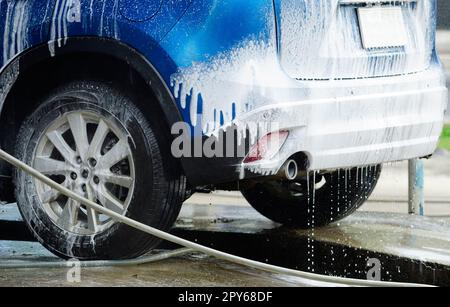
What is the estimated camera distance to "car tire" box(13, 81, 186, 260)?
22.7 feet

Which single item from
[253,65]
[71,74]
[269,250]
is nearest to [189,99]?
[253,65]

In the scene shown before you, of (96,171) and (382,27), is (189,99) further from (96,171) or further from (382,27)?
(382,27)

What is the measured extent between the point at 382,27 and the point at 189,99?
1.12 m

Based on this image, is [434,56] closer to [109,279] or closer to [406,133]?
[406,133]

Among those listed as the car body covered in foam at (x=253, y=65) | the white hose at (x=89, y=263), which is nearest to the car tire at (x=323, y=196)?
the car body covered in foam at (x=253, y=65)

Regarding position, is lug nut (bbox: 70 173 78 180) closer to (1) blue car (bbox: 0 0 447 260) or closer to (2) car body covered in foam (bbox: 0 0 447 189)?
(1) blue car (bbox: 0 0 447 260)

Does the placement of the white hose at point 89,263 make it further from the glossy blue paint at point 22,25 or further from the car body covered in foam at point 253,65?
the glossy blue paint at point 22,25

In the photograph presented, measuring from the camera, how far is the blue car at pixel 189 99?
22.0 ft

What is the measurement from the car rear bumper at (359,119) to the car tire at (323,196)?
0.62 meters

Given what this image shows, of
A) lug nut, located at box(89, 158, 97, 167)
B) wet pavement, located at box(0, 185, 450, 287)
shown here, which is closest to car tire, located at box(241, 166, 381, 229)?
wet pavement, located at box(0, 185, 450, 287)

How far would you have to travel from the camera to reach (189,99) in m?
6.75

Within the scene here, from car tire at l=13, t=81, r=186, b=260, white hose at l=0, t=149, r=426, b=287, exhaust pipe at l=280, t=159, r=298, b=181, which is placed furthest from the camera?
car tire at l=13, t=81, r=186, b=260
